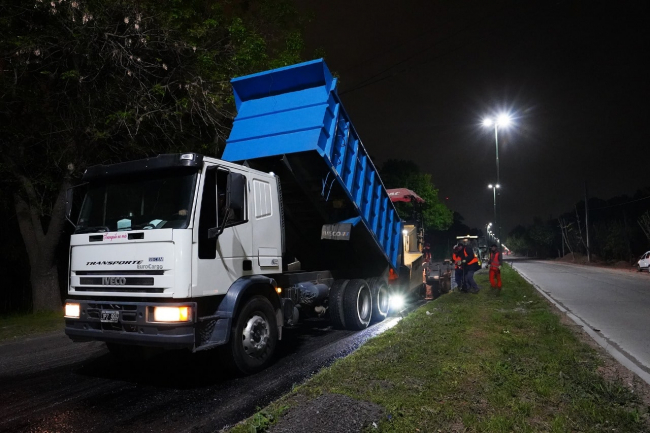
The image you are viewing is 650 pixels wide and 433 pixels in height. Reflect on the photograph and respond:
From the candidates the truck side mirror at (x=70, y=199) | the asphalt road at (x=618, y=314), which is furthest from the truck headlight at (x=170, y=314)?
the asphalt road at (x=618, y=314)

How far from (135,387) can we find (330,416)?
271 centimetres

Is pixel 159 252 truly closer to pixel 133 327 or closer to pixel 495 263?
pixel 133 327

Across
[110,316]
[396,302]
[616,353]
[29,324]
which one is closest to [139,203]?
[110,316]

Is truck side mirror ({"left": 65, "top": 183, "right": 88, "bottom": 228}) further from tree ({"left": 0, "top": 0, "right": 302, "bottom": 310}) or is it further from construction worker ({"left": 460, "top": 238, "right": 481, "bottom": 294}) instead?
construction worker ({"left": 460, "top": 238, "right": 481, "bottom": 294})

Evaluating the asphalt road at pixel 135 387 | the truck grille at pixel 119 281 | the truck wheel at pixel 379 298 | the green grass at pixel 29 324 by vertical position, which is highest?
the truck grille at pixel 119 281

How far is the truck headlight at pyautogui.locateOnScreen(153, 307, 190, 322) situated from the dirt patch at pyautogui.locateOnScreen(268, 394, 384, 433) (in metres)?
1.58

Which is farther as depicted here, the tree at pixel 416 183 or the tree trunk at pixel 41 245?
the tree at pixel 416 183

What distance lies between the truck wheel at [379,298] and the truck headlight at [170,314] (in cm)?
518

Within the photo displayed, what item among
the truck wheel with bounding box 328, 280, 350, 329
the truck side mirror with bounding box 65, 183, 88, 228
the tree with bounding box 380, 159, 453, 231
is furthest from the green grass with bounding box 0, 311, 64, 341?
the tree with bounding box 380, 159, 453, 231

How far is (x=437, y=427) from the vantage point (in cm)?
371

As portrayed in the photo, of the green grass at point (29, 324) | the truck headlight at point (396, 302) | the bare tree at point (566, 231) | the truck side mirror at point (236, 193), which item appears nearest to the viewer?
the truck side mirror at point (236, 193)

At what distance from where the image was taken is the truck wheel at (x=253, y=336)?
5.53 m

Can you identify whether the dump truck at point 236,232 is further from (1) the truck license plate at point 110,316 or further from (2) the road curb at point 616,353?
(2) the road curb at point 616,353

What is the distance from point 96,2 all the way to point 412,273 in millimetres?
9703
